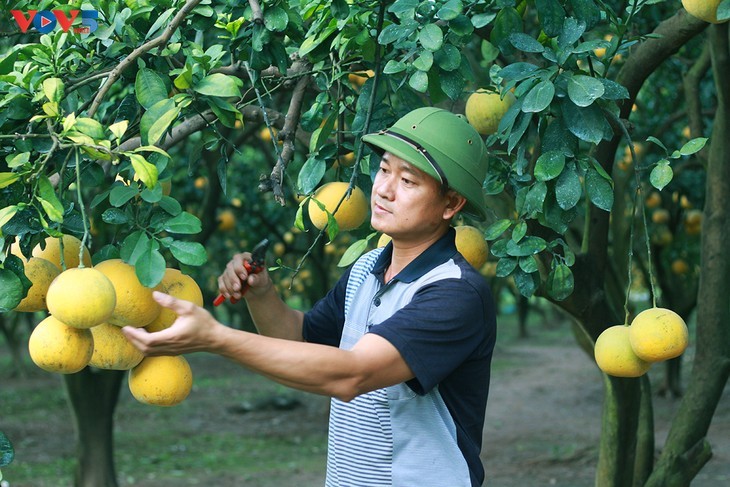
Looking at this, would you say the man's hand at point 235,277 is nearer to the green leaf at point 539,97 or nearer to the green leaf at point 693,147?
the green leaf at point 539,97

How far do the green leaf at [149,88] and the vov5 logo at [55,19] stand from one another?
8.7 inches

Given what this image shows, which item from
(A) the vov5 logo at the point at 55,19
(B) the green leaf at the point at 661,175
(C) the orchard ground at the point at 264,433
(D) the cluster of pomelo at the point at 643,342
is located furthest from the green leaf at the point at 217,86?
(C) the orchard ground at the point at 264,433

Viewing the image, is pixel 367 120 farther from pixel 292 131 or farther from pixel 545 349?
pixel 545 349

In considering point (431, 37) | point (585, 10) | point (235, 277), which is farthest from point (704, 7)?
point (235, 277)

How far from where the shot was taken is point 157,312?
71.4 inches

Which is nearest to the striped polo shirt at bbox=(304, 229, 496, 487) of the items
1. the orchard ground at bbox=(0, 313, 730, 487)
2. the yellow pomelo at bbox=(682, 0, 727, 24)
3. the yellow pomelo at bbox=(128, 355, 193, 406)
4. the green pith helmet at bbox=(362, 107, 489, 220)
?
the green pith helmet at bbox=(362, 107, 489, 220)

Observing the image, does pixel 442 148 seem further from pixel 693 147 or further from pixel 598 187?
pixel 693 147

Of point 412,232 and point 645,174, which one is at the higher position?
point 412,232

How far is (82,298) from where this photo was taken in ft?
5.26

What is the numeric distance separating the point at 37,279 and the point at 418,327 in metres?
0.74

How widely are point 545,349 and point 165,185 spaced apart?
17.3 meters

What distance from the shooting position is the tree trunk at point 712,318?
3.60 meters


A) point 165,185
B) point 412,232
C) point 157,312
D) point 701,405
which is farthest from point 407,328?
point 701,405

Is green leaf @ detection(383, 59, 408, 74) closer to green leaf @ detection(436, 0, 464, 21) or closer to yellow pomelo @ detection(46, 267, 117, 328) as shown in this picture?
green leaf @ detection(436, 0, 464, 21)
